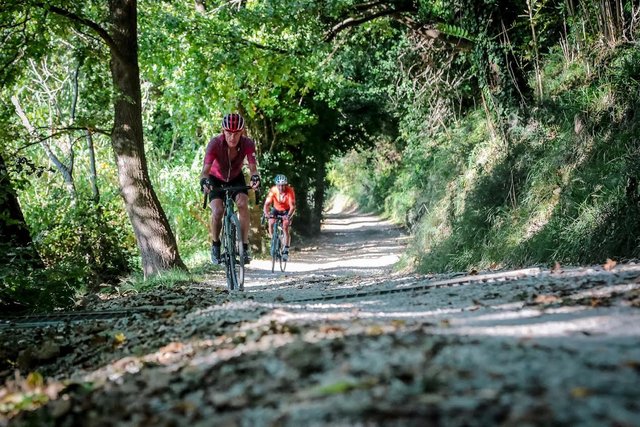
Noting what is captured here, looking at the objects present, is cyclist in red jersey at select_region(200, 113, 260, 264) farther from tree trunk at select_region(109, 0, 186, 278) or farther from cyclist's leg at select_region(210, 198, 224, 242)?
tree trunk at select_region(109, 0, 186, 278)

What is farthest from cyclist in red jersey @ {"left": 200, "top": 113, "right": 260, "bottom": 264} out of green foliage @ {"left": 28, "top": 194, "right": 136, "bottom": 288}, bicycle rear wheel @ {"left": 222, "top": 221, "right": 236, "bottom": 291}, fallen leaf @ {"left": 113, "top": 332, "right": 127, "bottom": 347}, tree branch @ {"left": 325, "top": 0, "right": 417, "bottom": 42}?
tree branch @ {"left": 325, "top": 0, "right": 417, "bottom": 42}

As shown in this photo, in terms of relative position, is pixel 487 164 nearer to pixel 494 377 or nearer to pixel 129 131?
pixel 129 131

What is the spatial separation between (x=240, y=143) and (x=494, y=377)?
23.6 ft

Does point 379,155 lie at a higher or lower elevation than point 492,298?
higher

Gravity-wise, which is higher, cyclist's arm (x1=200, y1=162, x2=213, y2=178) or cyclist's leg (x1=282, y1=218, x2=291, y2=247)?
cyclist's arm (x1=200, y1=162, x2=213, y2=178)

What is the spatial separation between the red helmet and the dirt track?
3578 mm

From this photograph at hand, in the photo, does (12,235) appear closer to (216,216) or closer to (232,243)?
(216,216)

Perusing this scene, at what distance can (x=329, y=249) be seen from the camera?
89.5 feet

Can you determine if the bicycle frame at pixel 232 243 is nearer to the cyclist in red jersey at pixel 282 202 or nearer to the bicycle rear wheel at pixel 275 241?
the cyclist in red jersey at pixel 282 202

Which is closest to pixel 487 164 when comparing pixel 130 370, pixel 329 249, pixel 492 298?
pixel 492 298

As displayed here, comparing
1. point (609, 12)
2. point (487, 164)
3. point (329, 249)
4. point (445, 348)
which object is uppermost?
point (609, 12)

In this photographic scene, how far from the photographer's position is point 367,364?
2.94m

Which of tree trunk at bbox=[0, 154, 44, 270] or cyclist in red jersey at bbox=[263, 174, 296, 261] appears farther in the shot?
cyclist in red jersey at bbox=[263, 174, 296, 261]

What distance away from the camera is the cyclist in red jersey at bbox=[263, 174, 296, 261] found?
16.3 m
